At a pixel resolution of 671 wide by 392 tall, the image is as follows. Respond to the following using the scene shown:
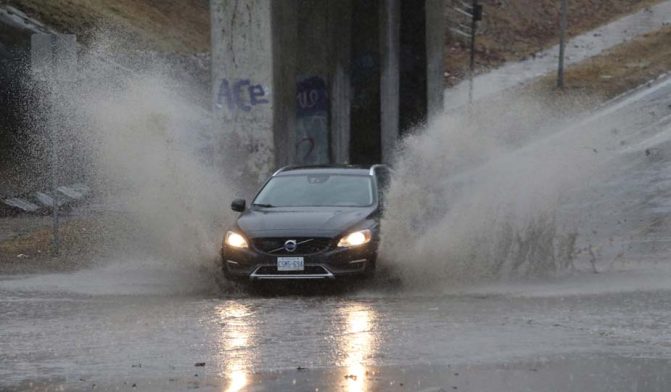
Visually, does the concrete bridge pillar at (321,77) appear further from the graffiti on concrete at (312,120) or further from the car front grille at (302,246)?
the car front grille at (302,246)

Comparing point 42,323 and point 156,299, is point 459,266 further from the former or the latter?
point 42,323

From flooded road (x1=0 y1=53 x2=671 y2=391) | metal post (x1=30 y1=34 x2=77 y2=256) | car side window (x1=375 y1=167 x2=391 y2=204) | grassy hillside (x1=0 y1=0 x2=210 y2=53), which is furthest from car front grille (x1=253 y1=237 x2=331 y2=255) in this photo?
grassy hillside (x1=0 y1=0 x2=210 y2=53)

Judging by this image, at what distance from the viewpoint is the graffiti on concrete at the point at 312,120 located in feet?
101

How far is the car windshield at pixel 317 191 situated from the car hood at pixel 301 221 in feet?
1.05

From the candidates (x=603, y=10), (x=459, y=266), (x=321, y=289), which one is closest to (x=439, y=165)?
(x=459, y=266)

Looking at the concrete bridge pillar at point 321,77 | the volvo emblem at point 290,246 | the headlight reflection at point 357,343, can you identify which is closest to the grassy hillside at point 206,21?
the concrete bridge pillar at point 321,77

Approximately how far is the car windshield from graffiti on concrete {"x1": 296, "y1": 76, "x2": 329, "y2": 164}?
11962 millimetres

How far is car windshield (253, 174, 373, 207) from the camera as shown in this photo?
58.3 feet

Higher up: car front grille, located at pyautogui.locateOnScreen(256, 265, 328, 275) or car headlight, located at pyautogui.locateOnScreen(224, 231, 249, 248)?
car headlight, located at pyautogui.locateOnScreen(224, 231, 249, 248)

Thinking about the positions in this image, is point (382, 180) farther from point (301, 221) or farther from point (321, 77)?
point (321, 77)

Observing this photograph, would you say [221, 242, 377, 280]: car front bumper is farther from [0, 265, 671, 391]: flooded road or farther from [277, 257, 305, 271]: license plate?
[0, 265, 671, 391]: flooded road

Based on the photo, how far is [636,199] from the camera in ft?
90.7

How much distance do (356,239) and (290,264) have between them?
817mm

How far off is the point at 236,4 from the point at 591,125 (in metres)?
17.6
